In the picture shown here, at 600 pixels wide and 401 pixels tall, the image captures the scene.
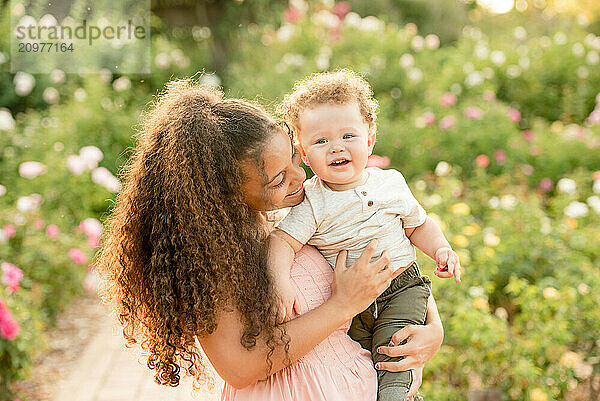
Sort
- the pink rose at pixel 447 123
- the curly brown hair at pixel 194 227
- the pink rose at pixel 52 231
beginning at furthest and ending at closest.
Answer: the pink rose at pixel 447 123 → the pink rose at pixel 52 231 → the curly brown hair at pixel 194 227

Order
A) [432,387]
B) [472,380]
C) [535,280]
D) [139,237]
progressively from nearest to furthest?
[139,237]
[432,387]
[472,380]
[535,280]

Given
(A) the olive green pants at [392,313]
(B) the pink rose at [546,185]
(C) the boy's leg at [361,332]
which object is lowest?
(B) the pink rose at [546,185]

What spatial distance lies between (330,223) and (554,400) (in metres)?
1.89

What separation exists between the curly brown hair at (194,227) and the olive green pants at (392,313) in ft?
0.96

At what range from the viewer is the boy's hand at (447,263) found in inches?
70.6

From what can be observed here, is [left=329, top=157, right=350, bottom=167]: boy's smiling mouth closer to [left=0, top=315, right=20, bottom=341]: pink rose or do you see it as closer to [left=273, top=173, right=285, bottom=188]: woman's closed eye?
[left=273, top=173, right=285, bottom=188]: woman's closed eye

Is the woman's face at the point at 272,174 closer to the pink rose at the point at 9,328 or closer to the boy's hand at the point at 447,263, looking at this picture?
the boy's hand at the point at 447,263

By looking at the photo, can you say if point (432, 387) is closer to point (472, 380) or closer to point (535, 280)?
point (472, 380)

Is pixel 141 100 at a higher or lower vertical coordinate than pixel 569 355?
lower

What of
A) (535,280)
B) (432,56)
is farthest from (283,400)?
(432,56)

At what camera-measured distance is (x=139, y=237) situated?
1.57m

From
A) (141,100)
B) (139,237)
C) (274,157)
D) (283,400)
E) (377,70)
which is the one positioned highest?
(274,157)

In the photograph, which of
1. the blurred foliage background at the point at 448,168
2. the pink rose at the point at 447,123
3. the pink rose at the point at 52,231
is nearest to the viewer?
the blurred foliage background at the point at 448,168

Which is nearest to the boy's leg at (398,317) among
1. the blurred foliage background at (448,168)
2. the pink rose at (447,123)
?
the blurred foliage background at (448,168)
